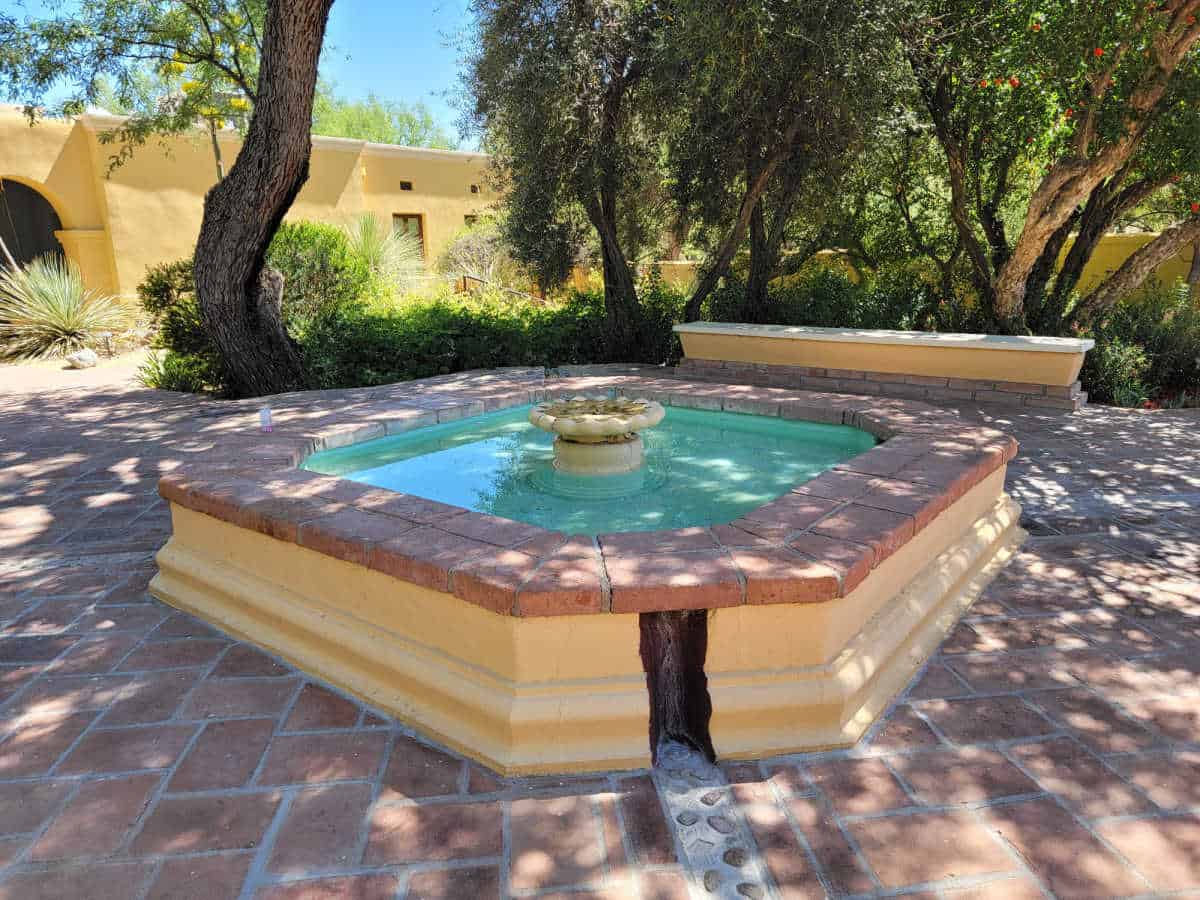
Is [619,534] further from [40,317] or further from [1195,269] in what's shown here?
[1195,269]

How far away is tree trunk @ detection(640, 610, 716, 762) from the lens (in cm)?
242

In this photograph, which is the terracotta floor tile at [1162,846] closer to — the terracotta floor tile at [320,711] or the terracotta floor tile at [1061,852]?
the terracotta floor tile at [1061,852]

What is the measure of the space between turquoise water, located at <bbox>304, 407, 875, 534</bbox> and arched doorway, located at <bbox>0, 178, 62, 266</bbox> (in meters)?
12.2

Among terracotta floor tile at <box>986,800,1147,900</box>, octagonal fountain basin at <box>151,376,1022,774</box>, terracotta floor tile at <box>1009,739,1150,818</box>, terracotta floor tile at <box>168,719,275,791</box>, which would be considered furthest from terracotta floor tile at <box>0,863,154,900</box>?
terracotta floor tile at <box>1009,739,1150,818</box>

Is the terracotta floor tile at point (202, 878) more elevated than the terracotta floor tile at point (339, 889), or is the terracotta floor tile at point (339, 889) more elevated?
the terracotta floor tile at point (202, 878)

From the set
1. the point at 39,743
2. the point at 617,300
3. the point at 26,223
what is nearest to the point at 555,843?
the point at 39,743

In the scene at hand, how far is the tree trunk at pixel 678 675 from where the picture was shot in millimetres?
2418

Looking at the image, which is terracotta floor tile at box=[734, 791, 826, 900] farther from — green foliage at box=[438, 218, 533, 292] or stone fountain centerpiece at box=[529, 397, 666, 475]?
green foliage at box=[438, 218, 533, 292]

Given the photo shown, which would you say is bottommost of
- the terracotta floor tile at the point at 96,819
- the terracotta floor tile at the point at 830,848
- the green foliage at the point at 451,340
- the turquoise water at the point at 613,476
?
the terracotta floor tile at the point at 830,848

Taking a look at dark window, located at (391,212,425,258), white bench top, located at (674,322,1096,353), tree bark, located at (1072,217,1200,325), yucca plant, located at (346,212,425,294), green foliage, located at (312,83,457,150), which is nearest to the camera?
white bench top, located at (674,322,1096,353)

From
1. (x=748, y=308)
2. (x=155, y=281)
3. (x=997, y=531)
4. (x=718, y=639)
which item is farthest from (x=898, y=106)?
(x=155, y=281)

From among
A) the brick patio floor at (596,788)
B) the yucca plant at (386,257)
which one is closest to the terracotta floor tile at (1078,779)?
the brick patio floor at (596,788)

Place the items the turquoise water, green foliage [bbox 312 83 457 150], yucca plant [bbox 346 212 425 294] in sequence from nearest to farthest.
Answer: the turquoise water < yucca plant [bbox 346 212 425 294] < green foliage [bbox 312 83 457 150]

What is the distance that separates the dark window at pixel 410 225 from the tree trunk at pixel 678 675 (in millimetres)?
15722
